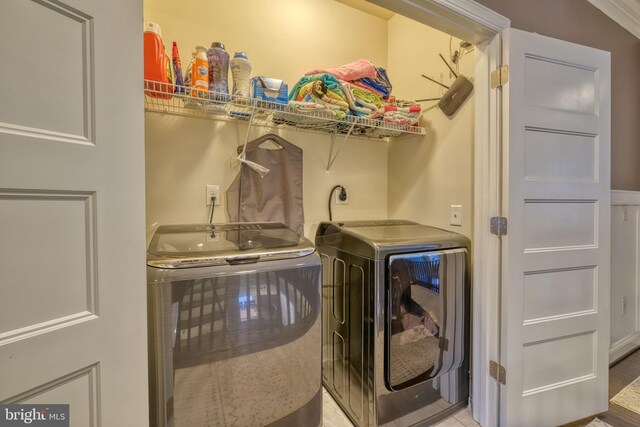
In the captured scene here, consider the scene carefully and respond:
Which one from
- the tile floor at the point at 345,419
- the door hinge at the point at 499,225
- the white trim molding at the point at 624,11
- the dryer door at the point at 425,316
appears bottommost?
the tile floor at the point at 345,419

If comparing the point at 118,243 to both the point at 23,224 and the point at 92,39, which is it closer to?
the point at 23,224

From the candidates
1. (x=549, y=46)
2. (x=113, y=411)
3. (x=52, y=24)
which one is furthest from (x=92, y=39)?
(x=549, y=46)

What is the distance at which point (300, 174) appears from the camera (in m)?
1.83

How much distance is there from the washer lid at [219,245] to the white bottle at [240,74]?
0.70 meters

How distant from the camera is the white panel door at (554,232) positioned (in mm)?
1380

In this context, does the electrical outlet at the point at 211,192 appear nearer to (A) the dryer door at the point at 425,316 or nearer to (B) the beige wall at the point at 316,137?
(B) the beige wall at the point at 316,137

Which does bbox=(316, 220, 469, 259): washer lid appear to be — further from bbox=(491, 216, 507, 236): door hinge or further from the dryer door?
bbox=(491, 216, 507, 236): door hinge

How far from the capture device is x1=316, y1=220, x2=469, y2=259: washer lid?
1371mm

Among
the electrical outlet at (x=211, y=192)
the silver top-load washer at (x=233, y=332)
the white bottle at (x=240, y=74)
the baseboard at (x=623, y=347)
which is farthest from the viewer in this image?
the baseboard at (x=623, y=347)

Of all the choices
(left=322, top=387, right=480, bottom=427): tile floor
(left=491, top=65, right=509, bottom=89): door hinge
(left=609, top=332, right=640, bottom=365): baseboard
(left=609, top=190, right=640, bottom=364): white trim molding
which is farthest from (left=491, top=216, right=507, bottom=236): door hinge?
(left=609, top=332, right=640, bottom=365): baseboard

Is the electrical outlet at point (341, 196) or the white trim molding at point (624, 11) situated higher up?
the white trim molding at point (624, 11)

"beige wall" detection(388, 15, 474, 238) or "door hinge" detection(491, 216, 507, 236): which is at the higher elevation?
"beige wall" detection(388, 15, 474, 238)

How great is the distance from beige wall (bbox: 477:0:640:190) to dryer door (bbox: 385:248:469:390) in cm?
139

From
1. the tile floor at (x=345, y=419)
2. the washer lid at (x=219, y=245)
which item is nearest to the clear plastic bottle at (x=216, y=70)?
the washer lid at (x=219, y=245)
